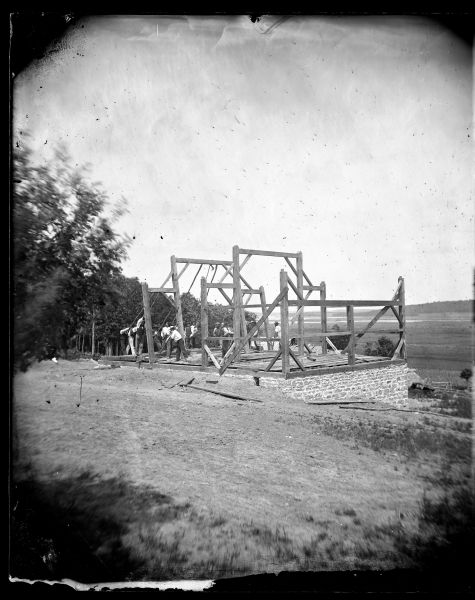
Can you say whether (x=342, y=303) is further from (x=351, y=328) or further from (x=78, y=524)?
(x=78, y=524)

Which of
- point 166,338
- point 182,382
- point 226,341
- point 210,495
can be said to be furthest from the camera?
point 226,341

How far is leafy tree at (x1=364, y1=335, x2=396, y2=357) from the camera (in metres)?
13.1

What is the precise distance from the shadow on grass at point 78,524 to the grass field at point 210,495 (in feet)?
0.04

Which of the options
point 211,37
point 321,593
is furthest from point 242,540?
point 211,37

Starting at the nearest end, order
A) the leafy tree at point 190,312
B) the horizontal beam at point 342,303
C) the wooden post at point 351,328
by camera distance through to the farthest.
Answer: the horizontal beam at point 342,303, the wooden post at point 351,328, the leafy tree at point 190,312

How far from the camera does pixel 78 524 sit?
398cm

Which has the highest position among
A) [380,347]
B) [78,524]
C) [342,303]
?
[342,303]

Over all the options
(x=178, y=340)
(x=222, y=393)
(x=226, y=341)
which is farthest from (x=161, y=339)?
(x=222, y=393)

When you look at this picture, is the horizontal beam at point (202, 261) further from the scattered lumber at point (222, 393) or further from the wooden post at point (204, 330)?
the scattered lumber at point (222, 393)

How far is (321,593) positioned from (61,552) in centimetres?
257

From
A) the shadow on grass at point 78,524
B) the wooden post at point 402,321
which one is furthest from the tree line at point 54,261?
the wooden post at point 402,321

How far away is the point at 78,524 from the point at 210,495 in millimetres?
1404

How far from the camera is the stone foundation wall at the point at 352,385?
8594mm

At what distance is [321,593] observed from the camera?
357cm
